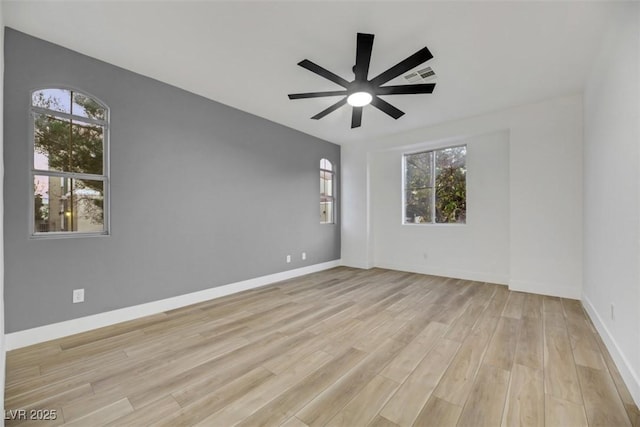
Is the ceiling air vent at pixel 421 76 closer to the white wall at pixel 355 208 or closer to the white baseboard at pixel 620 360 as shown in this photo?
the white wall at pixel 355 208

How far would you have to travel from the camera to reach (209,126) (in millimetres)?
3791

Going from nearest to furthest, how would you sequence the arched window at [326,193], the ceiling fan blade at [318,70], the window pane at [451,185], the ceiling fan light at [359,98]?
the ceiling fan blade at [318,70]
the ceiling fan light at [359,98]
the window pane at [451,185]
the arched window at [326,193]

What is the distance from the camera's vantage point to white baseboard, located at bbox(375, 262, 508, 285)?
454 centimetres

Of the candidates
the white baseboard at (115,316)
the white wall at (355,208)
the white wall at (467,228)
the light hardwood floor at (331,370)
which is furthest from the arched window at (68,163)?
the white wall at (467,228)

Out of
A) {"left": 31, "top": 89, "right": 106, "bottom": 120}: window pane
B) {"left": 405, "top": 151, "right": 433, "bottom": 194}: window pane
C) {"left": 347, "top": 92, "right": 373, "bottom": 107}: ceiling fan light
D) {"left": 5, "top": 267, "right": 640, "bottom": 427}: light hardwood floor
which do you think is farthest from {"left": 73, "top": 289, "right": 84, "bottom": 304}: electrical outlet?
{"left": 405, "top": 151, "right": 433, "bottom": 194}: window pane

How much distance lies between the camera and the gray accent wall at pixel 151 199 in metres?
2.41

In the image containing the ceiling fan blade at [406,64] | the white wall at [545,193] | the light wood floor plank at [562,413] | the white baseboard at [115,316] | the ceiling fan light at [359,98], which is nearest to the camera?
the light wood floor plank at [562,413]

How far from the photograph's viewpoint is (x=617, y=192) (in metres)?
2.14

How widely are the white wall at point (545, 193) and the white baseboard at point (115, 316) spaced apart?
13.5ft

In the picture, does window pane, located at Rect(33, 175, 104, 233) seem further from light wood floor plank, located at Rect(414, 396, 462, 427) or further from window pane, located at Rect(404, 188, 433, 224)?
window pane, located at Rect(404, 188, 433, 224)

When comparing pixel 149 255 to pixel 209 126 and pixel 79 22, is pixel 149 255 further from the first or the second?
pixel 79 22

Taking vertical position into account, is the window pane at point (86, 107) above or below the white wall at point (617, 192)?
above

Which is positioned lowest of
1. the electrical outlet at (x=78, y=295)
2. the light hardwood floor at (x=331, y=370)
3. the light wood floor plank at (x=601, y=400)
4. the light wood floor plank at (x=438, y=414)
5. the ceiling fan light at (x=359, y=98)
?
the light hardwood floor at (x=331, y=370)

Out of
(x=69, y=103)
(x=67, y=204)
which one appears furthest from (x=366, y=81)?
(x=67, y=204)
